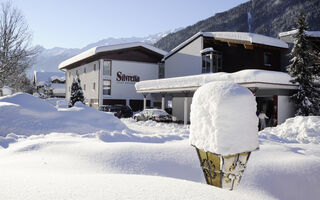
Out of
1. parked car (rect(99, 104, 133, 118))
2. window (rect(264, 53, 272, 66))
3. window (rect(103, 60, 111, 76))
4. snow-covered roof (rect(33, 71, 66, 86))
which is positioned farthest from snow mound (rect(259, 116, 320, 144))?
snow-covered roof (rect(33, 71, 66, 86))

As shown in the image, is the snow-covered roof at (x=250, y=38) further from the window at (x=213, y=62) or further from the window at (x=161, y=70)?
the window at (x=161, y=70)

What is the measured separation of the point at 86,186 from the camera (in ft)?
10.4

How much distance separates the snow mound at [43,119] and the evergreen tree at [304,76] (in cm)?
1194

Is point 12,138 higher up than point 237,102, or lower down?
lower down

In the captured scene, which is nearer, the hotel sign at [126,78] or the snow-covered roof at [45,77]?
the hotel sign at [126,78]

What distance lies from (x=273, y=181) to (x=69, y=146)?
521 cm

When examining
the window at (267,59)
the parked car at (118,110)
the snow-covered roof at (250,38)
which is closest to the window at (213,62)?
the snow-covered roof at (250,38)

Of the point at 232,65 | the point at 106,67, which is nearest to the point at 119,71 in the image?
the point at 106,67

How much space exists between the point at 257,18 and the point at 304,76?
296ft

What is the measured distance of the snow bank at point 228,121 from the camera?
11.7 ft

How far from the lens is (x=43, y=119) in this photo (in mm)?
14727

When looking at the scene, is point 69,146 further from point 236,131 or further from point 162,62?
point 162,62

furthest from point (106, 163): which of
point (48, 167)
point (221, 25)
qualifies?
point (221, 25)

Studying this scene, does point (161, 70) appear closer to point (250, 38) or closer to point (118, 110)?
point (118, 110)
